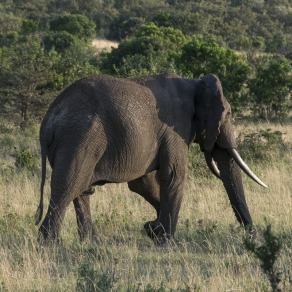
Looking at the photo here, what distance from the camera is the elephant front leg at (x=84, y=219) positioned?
853cm

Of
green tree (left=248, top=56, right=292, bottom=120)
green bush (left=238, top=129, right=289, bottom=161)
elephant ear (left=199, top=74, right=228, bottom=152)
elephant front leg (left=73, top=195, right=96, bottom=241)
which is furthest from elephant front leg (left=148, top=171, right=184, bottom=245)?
green tree (left=248, top=56, right=292, bottom=120)

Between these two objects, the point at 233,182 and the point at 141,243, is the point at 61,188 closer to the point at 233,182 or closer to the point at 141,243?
the point at 141,243

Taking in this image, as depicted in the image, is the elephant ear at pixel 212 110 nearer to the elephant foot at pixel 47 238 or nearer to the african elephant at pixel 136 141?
the african elephant at pixel 136 141

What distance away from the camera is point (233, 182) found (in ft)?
30.0

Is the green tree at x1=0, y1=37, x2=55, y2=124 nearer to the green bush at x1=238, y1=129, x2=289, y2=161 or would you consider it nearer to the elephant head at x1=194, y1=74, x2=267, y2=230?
the green bush at x1=238, y1=129, x2=289, y2=161

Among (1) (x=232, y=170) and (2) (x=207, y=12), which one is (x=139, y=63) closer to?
(1) (x=232, y=170)

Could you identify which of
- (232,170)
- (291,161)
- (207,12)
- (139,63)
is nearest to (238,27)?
(207,12)

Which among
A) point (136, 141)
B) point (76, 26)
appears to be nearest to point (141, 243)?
point (136, 141)

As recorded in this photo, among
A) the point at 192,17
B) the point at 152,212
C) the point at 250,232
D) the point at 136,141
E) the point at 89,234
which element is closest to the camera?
the point at 250,232

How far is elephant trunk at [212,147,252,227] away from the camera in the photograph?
902cm

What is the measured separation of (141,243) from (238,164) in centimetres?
140

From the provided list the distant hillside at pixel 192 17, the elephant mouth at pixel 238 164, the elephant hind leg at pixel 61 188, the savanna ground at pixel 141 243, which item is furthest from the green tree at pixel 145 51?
the elephant hind leg at pixel 61 188

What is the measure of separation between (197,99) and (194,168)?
3486 mm

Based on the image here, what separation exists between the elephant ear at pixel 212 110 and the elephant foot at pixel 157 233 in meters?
1.03
